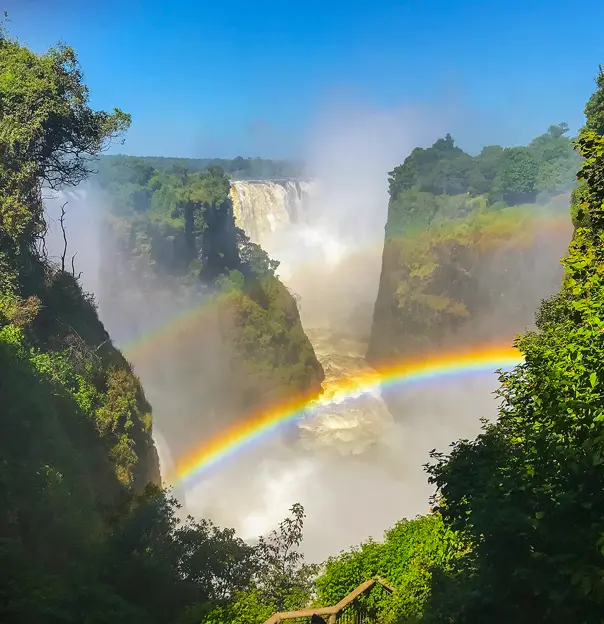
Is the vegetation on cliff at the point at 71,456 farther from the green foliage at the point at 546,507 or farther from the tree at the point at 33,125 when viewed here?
the green foliage at the point at 546,507

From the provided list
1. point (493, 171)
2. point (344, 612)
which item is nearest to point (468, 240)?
point (493, 171)

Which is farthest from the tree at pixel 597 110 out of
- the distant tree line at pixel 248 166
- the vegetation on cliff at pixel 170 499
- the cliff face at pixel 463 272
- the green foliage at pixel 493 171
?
the distant tree line at pixel 248 166

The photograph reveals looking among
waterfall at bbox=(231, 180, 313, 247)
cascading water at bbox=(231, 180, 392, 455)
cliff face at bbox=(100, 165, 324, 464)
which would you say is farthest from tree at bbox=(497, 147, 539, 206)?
waterfall at bbox=(231, 180, 313, 247)

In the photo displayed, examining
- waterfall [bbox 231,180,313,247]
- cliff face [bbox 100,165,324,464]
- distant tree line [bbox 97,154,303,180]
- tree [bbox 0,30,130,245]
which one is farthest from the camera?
distant tree line [bbox 97,154,303,180]

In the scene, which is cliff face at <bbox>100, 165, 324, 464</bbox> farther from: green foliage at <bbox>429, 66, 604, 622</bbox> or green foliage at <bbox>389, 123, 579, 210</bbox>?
green foliage at <bbox>429, 66, 604, 622</bbox>

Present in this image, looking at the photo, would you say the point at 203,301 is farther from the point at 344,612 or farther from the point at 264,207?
the point at 344,612

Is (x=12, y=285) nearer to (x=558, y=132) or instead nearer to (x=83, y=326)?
(x=83, y=326)
